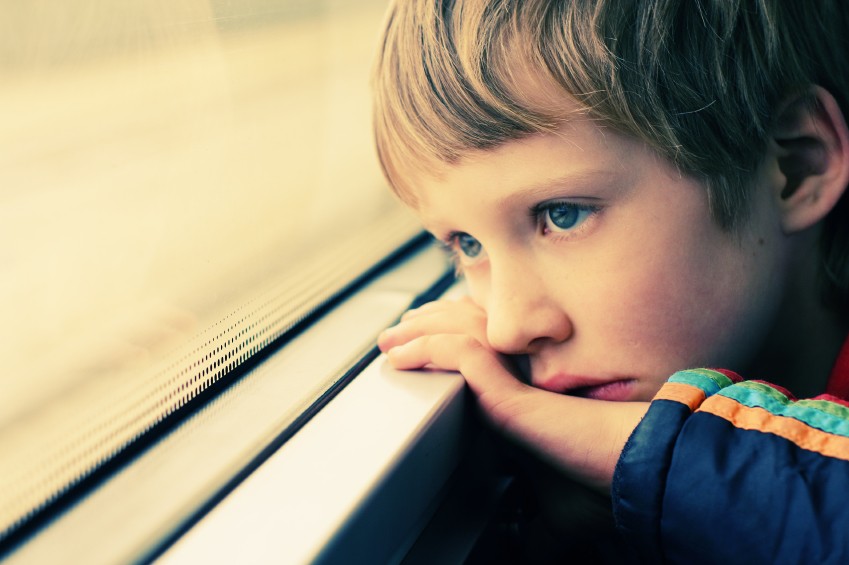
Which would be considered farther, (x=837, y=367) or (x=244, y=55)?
(x=837, y=367)

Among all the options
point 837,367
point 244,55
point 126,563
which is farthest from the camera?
point 837,367

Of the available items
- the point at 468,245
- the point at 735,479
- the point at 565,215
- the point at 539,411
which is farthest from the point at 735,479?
the point at 468,245

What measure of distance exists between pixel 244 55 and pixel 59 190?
23 centimetres

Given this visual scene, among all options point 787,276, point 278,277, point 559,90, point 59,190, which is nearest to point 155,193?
point 59,190

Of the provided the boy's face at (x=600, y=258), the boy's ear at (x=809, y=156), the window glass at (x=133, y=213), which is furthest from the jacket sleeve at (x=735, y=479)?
the window glass at (x=133, y=213)

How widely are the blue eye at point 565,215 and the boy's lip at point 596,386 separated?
15 cm

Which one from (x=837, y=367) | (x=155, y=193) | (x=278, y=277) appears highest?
(x=155, y=193)

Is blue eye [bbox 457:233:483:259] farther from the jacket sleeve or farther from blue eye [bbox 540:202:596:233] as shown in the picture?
the jacket sleeve

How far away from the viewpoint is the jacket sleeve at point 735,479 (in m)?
0.52

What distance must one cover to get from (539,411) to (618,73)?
0.31m

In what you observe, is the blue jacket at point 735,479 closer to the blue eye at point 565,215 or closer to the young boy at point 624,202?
the young boy at point 624,202

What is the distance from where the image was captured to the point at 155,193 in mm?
538

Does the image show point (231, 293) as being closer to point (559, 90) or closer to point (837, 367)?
point (559, 90)

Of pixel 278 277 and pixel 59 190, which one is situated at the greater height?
pixel 59 190
